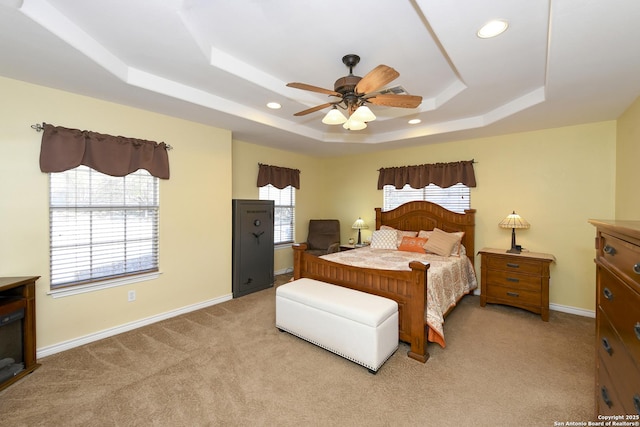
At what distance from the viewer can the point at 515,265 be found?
3.43m

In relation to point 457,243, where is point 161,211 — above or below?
above

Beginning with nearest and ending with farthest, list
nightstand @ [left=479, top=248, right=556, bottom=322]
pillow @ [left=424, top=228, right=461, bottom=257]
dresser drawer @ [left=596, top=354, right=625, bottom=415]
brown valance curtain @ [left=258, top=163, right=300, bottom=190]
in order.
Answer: dresser drawer @ [left=596, top=354, right=625, bottom=415] < nightstand @ [left=479, top=248, right=556, bottom=322] < pillow @ [left=424, top=228, right=461, bottom=257] < brown valance curtain @ [left=258, top=163, right=300, bottom=190]

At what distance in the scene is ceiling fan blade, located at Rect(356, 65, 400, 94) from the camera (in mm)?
1830

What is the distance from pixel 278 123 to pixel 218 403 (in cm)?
319

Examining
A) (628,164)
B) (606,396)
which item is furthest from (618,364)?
(628,164)

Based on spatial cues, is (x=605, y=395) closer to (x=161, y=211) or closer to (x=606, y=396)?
(x=606, y=396)

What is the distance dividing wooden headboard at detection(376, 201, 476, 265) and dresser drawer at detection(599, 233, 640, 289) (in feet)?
9.41

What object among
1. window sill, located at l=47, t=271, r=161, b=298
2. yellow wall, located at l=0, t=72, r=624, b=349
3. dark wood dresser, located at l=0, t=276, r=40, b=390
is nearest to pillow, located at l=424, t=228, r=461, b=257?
yellow wall, located at l=0, t=72, r=624, b=349

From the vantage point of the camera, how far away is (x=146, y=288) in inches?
123

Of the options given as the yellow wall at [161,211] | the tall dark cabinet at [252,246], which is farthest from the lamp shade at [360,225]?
the yellow wall at [161,211]

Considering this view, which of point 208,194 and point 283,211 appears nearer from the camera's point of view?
point 208,194

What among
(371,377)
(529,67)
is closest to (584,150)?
(529,67)

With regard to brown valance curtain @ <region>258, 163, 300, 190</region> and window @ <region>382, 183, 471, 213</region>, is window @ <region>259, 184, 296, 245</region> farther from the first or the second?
window @ <region>382, 183, 471, 213</region>

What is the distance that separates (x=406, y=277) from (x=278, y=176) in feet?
10.7
